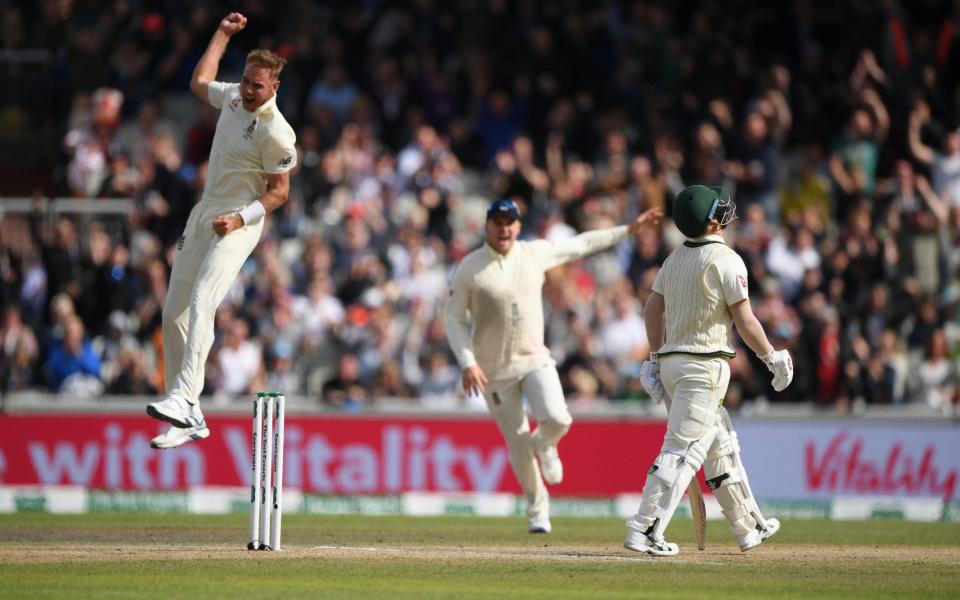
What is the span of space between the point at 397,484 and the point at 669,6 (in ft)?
32.0

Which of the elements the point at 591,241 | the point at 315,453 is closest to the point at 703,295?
the point at 591,241

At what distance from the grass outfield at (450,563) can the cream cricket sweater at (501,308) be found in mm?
1509

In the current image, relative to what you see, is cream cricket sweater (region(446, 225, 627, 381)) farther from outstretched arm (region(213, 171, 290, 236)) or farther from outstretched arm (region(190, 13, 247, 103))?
outstretched arm (region(190, 13, 247, 103))

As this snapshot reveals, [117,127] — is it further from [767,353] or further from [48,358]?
[767,353]

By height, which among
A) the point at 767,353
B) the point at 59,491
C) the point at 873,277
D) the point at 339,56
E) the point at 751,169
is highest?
the point at 339,56

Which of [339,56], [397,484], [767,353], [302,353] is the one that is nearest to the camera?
[767,353]

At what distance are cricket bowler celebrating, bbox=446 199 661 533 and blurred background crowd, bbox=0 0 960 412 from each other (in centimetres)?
566

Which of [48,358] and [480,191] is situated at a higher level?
[480,191]

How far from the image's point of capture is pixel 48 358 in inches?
817

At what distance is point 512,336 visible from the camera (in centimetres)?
1433

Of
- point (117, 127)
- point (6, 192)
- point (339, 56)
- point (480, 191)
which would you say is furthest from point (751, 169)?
point (6, 192)

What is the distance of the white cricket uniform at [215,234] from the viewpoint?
1233 centimetres

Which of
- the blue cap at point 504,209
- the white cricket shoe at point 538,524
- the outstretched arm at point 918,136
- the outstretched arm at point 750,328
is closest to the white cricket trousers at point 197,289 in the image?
the blue cap at point 504,209

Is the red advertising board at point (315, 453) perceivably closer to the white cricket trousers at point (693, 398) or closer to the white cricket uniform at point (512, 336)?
the white cricket uniform at point (512, 336)
